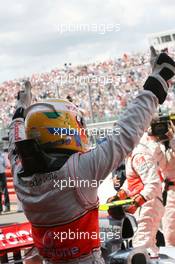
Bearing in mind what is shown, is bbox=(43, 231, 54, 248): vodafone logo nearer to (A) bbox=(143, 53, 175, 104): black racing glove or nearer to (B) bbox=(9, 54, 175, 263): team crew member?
(B) bbox=(9, 54, 175, 263): team crew member

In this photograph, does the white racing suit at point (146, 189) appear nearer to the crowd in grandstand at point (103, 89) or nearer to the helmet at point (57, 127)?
the crowd in grandstand at point (103, 89)

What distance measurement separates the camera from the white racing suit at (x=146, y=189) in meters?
4.82

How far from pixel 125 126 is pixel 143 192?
2.77 metres

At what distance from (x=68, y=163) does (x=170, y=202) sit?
3.41m

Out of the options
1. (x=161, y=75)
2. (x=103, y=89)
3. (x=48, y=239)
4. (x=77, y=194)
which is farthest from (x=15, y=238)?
(x=103, y=89)

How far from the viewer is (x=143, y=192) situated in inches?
187

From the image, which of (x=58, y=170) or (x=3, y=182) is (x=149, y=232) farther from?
(x=3, y=182)

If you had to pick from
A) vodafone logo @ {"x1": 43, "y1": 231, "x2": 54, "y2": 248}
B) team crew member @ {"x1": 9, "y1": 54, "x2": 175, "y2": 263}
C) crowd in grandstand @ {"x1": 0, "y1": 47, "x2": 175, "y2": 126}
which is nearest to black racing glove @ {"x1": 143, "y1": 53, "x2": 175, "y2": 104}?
team crew member @ {"x1": 9, "y1": 54, "x2": 175, "y2": 263}

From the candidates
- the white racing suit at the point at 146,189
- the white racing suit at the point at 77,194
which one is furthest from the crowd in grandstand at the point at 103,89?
the white racing suit at the point at 77,194

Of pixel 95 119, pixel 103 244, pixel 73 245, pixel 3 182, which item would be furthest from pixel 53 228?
pixel 3 182

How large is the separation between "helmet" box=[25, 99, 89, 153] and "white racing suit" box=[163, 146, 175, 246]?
308cm

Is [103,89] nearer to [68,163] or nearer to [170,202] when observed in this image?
[170,202]

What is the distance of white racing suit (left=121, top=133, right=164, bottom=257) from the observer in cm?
482

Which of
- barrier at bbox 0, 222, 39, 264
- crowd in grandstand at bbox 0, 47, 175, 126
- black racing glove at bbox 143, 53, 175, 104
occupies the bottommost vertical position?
barrier at bbox 0, 222, 39, 264
